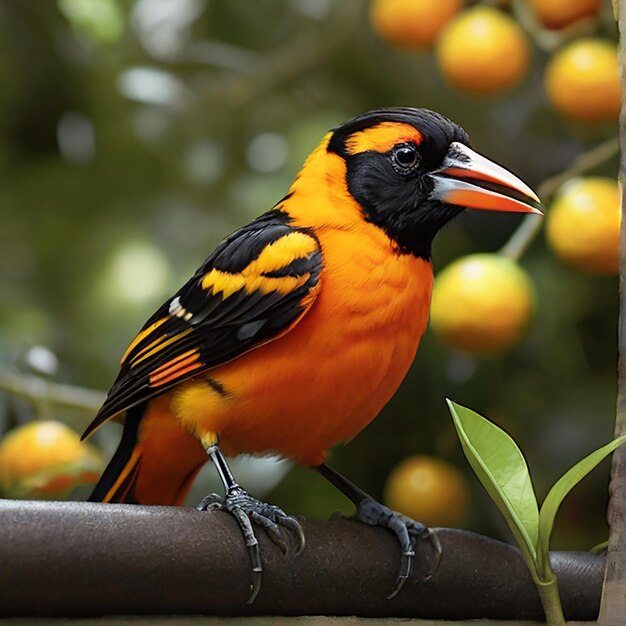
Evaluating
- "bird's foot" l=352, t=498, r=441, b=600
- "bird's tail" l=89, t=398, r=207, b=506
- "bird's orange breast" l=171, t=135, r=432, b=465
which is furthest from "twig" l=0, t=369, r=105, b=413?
"bird's foot" l=352, t=498, r=441, b=600

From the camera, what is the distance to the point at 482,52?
114 cm

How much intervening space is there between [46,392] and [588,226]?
0.59 metres

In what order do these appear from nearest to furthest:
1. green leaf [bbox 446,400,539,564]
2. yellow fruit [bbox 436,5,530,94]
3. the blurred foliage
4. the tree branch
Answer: the tree branch, green leaf [bbox 446,400,539,564], yellow fruit [bbox 436,5,530,94], the blurred foliage

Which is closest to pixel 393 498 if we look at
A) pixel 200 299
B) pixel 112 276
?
pixel 200 299

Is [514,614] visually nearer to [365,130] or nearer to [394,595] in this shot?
[394,595]

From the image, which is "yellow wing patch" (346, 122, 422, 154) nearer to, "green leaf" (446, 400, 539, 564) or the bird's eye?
the bird's eye

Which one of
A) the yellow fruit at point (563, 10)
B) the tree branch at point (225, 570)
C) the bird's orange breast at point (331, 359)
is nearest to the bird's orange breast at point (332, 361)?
the bird's orange breast at point (331, 359)

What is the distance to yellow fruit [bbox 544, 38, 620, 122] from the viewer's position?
43.7 inches

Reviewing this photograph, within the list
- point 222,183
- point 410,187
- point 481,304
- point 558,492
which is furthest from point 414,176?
point 222,183

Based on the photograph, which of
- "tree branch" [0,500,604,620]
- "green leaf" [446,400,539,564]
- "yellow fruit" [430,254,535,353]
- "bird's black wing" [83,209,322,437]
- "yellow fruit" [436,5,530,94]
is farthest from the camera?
"yellow fruit" [436,5,530,94]

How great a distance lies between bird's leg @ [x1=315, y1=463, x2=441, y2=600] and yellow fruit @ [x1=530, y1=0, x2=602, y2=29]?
0.52 m

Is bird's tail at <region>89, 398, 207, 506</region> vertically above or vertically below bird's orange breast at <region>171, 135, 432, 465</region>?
below

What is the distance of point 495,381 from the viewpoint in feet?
4.29

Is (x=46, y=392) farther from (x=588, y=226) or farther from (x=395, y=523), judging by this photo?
(x=588, y=226)
